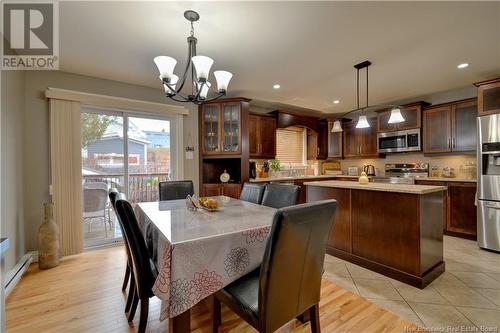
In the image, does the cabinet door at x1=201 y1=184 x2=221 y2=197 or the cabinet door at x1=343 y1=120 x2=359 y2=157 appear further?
the cabinet door at x1=343 y1=120 x2=359 y2=157

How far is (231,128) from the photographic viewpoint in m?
4.14

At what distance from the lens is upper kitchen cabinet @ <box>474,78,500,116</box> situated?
306 cm

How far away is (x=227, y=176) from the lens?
4.19 metres

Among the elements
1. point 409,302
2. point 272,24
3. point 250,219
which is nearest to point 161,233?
point 250,219

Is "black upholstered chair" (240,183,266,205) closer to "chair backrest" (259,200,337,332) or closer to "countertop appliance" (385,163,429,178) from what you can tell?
"chair backrest" (259,200,337,332)

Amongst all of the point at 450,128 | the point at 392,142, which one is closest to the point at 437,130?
the point at 450,128

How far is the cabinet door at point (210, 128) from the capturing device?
163 inches

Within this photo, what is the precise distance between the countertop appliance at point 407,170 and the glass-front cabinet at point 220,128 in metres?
3.44

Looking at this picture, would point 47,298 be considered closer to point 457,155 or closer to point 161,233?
point 161,233

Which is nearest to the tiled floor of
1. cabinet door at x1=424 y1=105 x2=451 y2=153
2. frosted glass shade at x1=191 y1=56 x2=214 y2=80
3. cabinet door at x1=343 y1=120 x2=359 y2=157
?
cabinet door at x1=424 y1=105 x2=451 y2=153

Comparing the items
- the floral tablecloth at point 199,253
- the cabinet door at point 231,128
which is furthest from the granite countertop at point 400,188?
the cabinet door at point 231,128

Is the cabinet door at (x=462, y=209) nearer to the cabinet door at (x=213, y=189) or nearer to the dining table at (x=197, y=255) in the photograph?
the dining table at (x=197, y=255)

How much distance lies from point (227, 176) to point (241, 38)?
2435 millimetres

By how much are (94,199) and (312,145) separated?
4.83m
